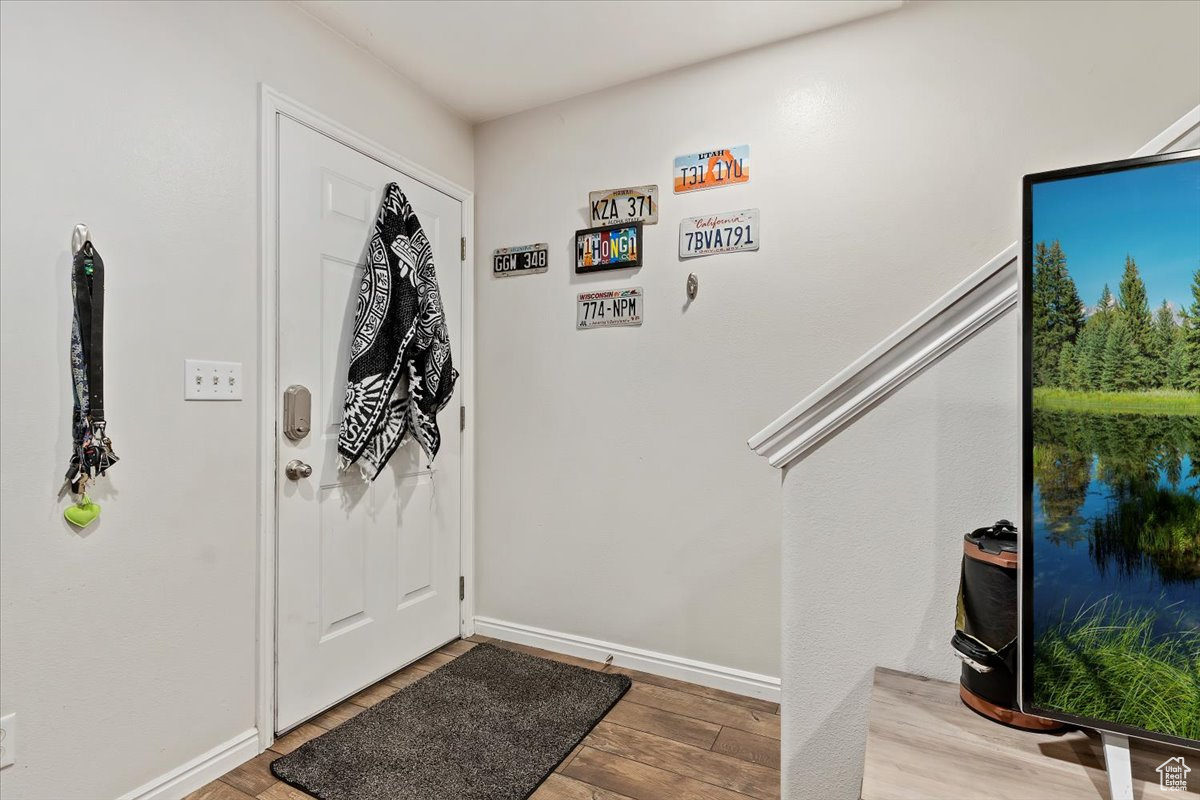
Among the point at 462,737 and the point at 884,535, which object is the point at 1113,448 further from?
the point at 462,737

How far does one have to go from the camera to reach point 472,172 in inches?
108

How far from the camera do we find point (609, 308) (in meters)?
2.42

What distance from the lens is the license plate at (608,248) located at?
2367 millimetres

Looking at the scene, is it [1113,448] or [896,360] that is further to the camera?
[896,360]

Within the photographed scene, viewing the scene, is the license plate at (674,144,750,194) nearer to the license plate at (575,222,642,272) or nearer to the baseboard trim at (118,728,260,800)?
the license plate at (575,222,642,272)

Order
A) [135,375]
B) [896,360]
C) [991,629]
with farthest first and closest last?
[135,375] → [896,360] → [991,629]

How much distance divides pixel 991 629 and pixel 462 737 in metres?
1.59

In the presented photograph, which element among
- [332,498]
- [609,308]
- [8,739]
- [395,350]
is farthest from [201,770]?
[609,308]

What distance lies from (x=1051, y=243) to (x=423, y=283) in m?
2.00

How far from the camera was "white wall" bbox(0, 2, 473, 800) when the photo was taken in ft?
4.33

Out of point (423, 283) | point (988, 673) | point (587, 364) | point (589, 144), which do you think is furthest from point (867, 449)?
point (589, 144)

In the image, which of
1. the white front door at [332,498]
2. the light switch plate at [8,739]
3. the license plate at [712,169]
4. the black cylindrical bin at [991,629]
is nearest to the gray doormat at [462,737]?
the white front door at [332,498]

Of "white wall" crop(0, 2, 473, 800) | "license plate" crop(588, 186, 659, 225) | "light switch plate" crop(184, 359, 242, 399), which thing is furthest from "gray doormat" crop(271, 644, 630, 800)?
"license plate" crop(588, 186, 659, 225)

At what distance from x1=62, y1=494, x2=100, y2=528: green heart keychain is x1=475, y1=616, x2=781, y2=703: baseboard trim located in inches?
64.6
